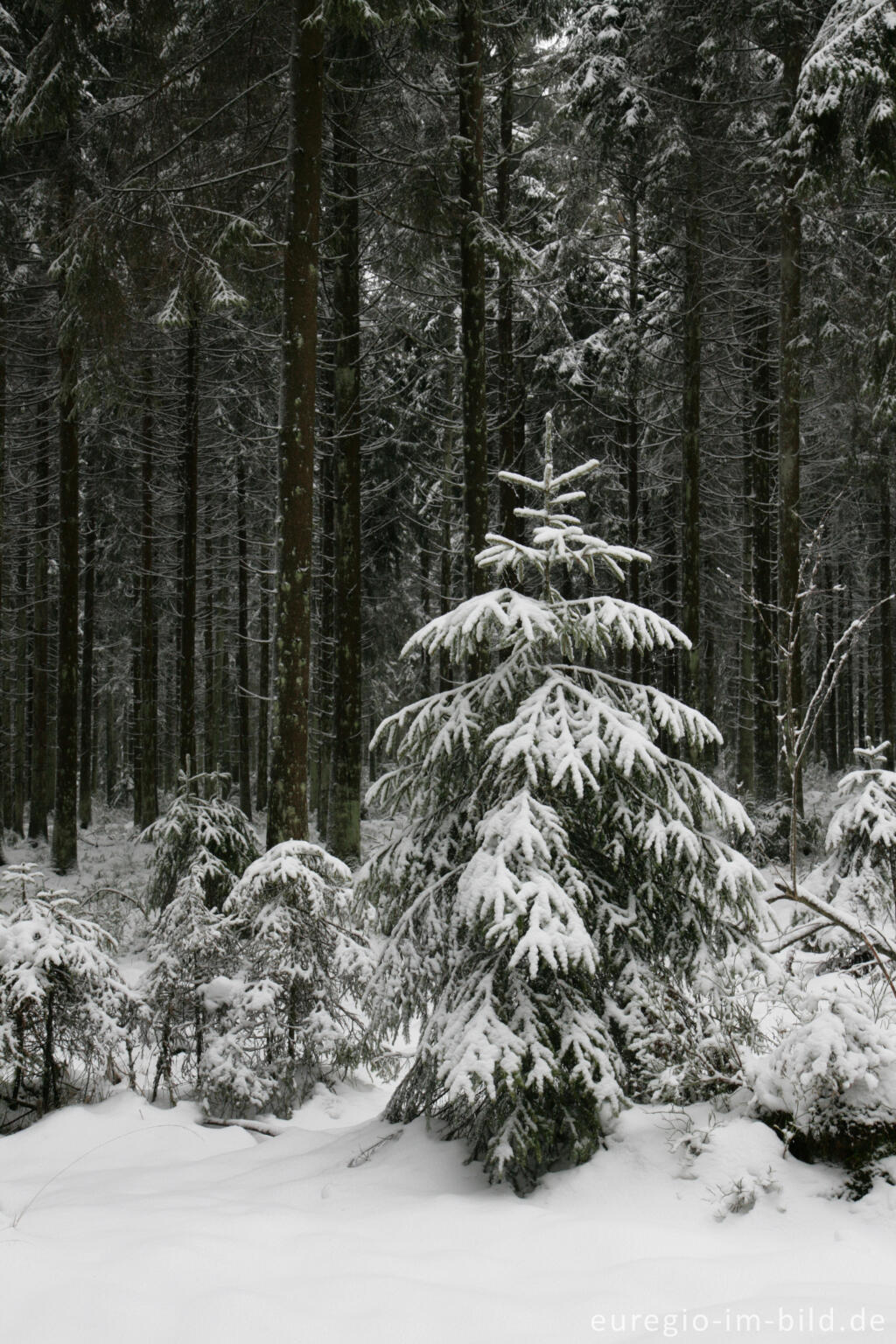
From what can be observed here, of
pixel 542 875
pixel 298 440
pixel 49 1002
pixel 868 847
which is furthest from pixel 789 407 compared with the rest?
pixel 49 1002

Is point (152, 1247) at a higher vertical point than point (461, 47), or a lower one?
lower

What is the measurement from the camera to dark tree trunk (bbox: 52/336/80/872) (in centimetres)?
1446

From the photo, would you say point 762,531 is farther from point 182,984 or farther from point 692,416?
point 182,984

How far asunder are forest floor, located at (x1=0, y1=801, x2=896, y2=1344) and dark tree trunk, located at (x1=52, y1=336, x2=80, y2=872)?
11.0 metres

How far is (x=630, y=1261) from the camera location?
287cm

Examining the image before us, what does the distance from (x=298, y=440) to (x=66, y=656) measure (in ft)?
30.6

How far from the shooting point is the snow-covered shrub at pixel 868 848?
4930 mm

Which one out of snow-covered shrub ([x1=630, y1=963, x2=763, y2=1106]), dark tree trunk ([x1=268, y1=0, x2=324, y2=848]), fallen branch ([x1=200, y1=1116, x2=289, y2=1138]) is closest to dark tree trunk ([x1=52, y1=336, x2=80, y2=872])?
dark tree trunk ([x1=268, y1=0, x2=324, y2=848])

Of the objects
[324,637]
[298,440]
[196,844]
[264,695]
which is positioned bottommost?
[196,844]

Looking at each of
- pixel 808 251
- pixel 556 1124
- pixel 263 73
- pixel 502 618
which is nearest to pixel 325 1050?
pixel 556 1124

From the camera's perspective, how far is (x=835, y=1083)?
11.1 ft

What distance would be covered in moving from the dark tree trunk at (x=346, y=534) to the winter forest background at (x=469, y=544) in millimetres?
69

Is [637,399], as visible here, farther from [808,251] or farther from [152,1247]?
[152,1247]

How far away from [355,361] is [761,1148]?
1079cm
